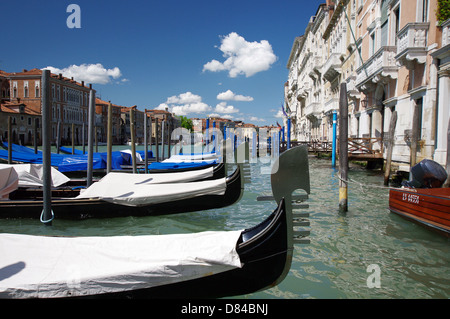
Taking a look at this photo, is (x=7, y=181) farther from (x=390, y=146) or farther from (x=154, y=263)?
(x=390, y=146)

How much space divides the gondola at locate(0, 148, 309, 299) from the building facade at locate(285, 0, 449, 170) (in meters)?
5.26

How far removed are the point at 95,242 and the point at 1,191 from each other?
3.19 metres

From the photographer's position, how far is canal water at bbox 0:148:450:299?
268 cm

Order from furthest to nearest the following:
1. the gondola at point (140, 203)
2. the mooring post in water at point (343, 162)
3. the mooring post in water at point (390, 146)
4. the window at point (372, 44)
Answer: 1. the window at point (372, 44)
2. the mooring post in water at point (390, 146)
3. the mooring post in water at point (343, 162)
4. the gondola at point (140, 203)

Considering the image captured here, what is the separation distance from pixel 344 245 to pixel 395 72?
7521 millimetres

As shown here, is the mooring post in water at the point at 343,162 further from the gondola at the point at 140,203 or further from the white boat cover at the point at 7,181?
the white boat cover at the point at 7,181

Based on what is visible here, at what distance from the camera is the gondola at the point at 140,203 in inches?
174

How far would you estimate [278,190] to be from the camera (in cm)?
230

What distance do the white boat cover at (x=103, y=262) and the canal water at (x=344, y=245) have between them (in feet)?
2.16

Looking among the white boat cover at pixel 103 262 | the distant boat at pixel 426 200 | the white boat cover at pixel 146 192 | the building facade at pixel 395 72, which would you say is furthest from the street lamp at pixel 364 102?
the white boat cover at pixel 103 262

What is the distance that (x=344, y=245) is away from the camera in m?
3.67

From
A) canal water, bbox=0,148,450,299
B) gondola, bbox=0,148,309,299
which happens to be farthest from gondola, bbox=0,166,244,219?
gondola, bbox=0,148,309,299

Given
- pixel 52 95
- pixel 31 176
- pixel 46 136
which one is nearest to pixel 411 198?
pixel 46 136
